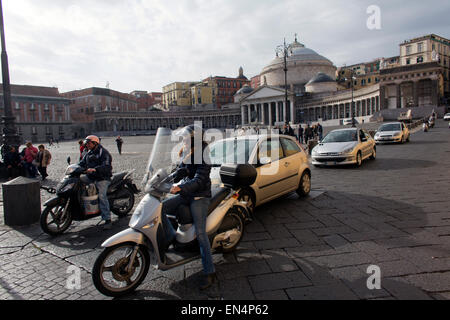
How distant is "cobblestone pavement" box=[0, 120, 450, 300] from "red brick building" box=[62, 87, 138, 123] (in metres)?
80.9

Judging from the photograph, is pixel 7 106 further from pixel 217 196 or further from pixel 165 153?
pixel 217 196

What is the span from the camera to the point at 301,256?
3.63 m

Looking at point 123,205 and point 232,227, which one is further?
point 123,205

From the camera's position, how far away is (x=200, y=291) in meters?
2.96

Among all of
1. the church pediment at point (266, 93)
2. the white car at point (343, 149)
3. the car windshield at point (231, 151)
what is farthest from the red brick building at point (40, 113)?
the car windshield at point (231, 151)

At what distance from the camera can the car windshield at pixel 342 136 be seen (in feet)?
38.2

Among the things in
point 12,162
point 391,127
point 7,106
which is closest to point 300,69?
point 391,127

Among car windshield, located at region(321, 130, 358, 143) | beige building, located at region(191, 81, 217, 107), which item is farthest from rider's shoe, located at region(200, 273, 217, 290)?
beige building, located at region(191, 81, 217, 107)

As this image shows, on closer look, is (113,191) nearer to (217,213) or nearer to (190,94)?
(217,213)

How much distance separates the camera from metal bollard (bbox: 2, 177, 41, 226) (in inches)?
212

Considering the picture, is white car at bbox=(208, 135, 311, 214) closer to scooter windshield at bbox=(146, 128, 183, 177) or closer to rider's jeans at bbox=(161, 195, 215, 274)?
scooter windshield at bbox=(146, 128, 183, 177)

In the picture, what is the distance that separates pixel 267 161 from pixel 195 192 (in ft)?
8.99
